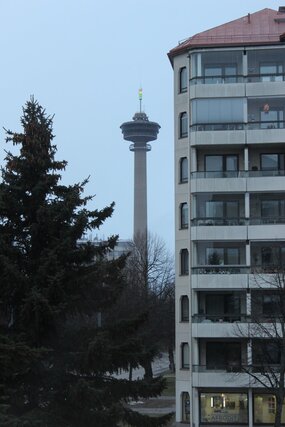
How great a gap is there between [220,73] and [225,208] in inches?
341

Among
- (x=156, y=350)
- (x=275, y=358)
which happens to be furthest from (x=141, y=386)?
(x=275, y=358)

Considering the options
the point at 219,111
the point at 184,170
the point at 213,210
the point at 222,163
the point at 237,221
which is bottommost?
the point at 237,221

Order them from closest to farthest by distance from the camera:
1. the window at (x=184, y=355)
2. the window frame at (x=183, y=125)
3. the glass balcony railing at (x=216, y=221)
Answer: the glass balcony railing at (x=216, y=221) < the window at (x=184, y=355) < the window frame at (x=183, y=125)

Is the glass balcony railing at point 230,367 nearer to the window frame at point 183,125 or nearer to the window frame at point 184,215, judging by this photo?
the window frame at point 184,215

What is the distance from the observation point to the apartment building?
4516cm

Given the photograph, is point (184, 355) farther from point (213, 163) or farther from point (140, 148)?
point (140, 148)

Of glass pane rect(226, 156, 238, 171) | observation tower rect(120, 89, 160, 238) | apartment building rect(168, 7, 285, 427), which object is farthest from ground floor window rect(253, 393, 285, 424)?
observation tower rect(120, 89, 160, 238)

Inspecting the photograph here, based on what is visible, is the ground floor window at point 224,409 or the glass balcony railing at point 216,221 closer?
the ground floor window at point 224,409

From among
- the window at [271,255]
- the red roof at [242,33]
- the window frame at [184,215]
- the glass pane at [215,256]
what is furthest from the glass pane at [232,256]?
the red roof at [242,33]

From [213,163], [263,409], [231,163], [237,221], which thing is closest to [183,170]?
[213,163]

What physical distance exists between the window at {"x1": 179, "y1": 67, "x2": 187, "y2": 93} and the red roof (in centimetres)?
118

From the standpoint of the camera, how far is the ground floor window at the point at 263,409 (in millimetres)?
44844

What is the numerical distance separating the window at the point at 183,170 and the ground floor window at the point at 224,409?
1347 centimetres

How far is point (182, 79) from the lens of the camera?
4966 centimetres
